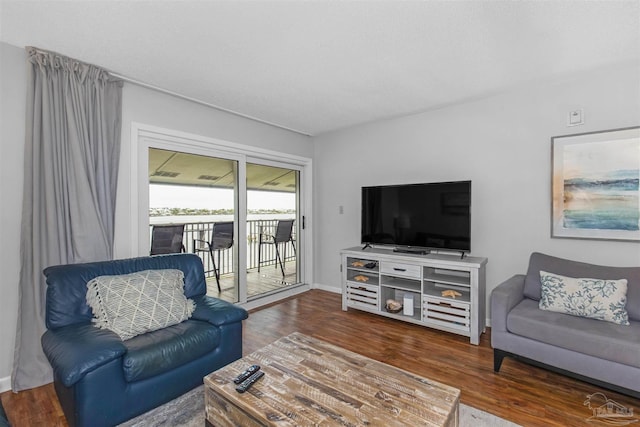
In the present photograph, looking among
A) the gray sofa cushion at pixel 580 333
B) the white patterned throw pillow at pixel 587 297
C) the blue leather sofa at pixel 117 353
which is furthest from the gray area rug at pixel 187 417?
the white patterned throw pillow at pixel 587 297

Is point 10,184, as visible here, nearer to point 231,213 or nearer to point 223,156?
point 223,156

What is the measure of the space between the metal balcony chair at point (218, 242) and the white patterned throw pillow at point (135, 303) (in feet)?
4.07

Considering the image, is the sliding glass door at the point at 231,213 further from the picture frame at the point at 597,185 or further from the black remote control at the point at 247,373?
the picture frame at the point at 597,185

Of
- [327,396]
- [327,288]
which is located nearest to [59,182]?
[327,396]

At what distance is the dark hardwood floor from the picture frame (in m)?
1.28

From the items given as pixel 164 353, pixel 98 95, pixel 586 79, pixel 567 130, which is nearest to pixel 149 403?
pixel 164 353

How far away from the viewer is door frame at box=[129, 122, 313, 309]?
9.04 ft

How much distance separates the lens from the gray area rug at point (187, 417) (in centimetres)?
172

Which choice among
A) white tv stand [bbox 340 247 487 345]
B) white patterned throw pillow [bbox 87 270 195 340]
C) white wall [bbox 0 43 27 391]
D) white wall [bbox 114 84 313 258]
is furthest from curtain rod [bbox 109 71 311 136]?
white tv stand [bbox 340 247 487 345]

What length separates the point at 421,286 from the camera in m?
3.11

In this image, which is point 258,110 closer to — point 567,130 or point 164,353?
point 164,353

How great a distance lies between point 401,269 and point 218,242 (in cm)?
218

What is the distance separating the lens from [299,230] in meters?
4.62

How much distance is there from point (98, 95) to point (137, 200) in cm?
93
